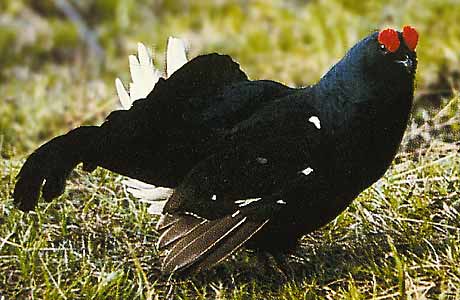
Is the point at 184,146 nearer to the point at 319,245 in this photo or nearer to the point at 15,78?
the point at 319,245

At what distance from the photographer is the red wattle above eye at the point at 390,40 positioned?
2721 millimetres

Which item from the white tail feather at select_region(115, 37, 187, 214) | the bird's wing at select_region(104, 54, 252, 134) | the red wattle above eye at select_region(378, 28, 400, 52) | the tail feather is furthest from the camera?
the white tail feather at select_region(115, 37, 187, 214)

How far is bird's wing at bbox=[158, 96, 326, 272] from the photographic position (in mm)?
2801

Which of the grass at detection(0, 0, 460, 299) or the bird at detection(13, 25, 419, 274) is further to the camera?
the grass at detection(0, 0, 460, 299)

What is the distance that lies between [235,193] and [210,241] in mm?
164

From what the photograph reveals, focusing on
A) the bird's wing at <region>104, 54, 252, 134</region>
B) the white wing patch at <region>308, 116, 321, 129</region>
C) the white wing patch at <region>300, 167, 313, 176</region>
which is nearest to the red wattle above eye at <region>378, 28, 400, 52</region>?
the white wing patch at <region>308, 116, 321, 129</region>

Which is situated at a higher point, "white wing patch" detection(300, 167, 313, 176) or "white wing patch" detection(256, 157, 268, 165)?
"white wing patch" detection(256, 157, 268, 165)

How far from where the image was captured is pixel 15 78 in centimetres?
687

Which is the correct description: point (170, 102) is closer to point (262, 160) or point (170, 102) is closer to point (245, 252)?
point (262, 160)

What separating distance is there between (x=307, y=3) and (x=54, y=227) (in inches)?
175

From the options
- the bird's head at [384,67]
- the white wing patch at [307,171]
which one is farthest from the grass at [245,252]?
the bird's head at [384,67]

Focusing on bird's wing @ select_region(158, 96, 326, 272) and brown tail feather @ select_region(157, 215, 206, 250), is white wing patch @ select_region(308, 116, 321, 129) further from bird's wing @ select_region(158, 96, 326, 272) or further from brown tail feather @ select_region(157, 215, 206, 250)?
brown tail feather @ select_region(157, 215, 206, 250)

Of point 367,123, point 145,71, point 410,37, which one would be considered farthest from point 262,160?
point 145,71

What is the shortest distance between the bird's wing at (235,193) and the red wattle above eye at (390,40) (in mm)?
322
